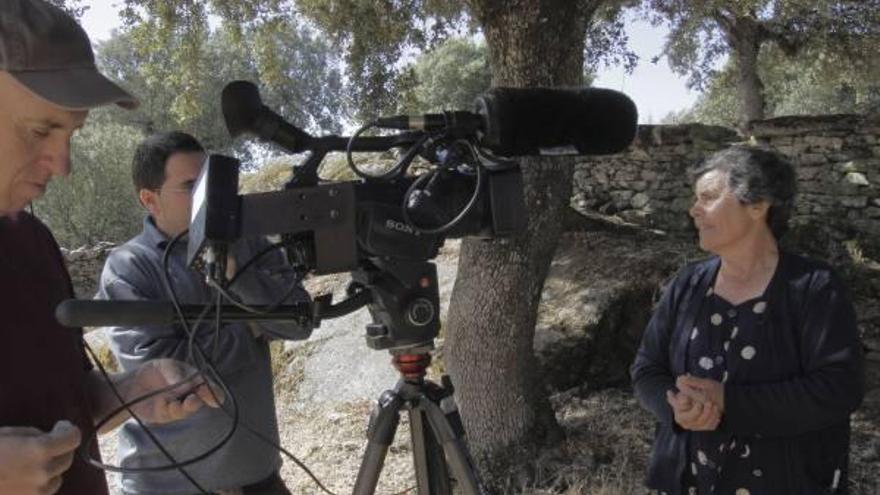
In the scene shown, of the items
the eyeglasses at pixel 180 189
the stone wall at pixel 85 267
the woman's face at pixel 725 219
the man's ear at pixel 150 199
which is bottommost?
the stone wall at pixel 85 267

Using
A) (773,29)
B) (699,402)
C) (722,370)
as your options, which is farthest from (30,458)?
(773,29)

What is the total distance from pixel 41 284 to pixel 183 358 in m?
0.70

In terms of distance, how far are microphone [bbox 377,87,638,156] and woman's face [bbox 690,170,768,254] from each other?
2.78 feet

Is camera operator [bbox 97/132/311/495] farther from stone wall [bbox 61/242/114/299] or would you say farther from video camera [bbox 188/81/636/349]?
stone wall [bbox 61/242/114/299]

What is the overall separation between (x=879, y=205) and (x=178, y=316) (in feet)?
28.6

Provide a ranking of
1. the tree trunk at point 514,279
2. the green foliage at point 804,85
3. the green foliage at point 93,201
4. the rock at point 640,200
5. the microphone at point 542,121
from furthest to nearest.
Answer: the green foliage at point 93,201
the green foliage at point 804,85
the rock at point 640,200
the tree trunk at point 514,279
the microphone at point 542,121

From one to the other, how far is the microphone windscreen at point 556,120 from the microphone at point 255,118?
0.38m

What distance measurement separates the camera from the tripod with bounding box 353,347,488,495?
160 centimetres

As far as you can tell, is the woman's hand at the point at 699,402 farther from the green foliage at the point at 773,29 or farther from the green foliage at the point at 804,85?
the green foliage at the point at 804,85

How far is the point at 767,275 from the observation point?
235 cm

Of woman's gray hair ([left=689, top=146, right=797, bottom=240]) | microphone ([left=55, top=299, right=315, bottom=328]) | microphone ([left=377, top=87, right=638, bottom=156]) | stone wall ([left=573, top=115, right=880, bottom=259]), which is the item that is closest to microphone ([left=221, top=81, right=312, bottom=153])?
microphone ([left=377, top=87, right=638, bottom=156])

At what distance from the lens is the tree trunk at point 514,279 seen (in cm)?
371

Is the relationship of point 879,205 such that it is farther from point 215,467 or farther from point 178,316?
point 178,316

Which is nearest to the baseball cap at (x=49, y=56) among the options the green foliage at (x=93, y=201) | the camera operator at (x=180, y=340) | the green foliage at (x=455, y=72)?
the camera operator at (x=180, y=340)
